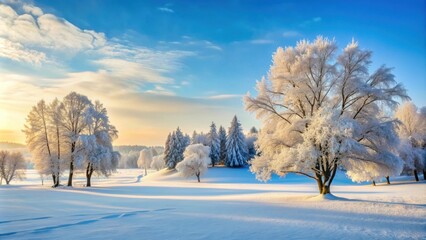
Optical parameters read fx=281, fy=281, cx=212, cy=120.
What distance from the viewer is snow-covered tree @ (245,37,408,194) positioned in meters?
18.8

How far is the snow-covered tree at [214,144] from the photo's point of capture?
83500mm

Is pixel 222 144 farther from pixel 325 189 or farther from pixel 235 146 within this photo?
pixel 325 189

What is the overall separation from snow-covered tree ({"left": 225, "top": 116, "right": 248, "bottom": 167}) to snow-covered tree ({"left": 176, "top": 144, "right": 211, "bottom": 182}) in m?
13.7

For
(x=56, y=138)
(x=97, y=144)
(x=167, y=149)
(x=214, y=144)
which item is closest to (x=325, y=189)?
(x=97, y=144)

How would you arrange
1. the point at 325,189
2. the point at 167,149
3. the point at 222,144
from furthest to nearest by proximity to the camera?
the point at 222,144
the point at 167,149
the point at 325,189

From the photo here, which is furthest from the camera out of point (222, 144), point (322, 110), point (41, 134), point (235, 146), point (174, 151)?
point (222, 144)

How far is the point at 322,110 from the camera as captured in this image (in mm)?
18062

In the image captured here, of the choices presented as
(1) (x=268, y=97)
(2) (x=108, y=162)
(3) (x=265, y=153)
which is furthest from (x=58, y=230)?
(2) (x=108, y=162)

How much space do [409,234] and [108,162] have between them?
111ft

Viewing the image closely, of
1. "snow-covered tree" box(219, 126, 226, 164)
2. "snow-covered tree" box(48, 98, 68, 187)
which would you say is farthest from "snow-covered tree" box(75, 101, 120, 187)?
"snow-covered tree" box(219, 126, 226, 164)

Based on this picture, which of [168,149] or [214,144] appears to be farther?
[214,144]

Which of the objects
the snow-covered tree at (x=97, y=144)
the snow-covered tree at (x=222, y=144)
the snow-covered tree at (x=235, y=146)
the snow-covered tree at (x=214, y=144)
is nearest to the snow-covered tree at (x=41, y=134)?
the snow-covered tree at (x=97, y=144)

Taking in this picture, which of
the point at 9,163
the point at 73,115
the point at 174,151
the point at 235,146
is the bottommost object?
the point at 9,163

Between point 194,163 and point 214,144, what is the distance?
22.3 metres
